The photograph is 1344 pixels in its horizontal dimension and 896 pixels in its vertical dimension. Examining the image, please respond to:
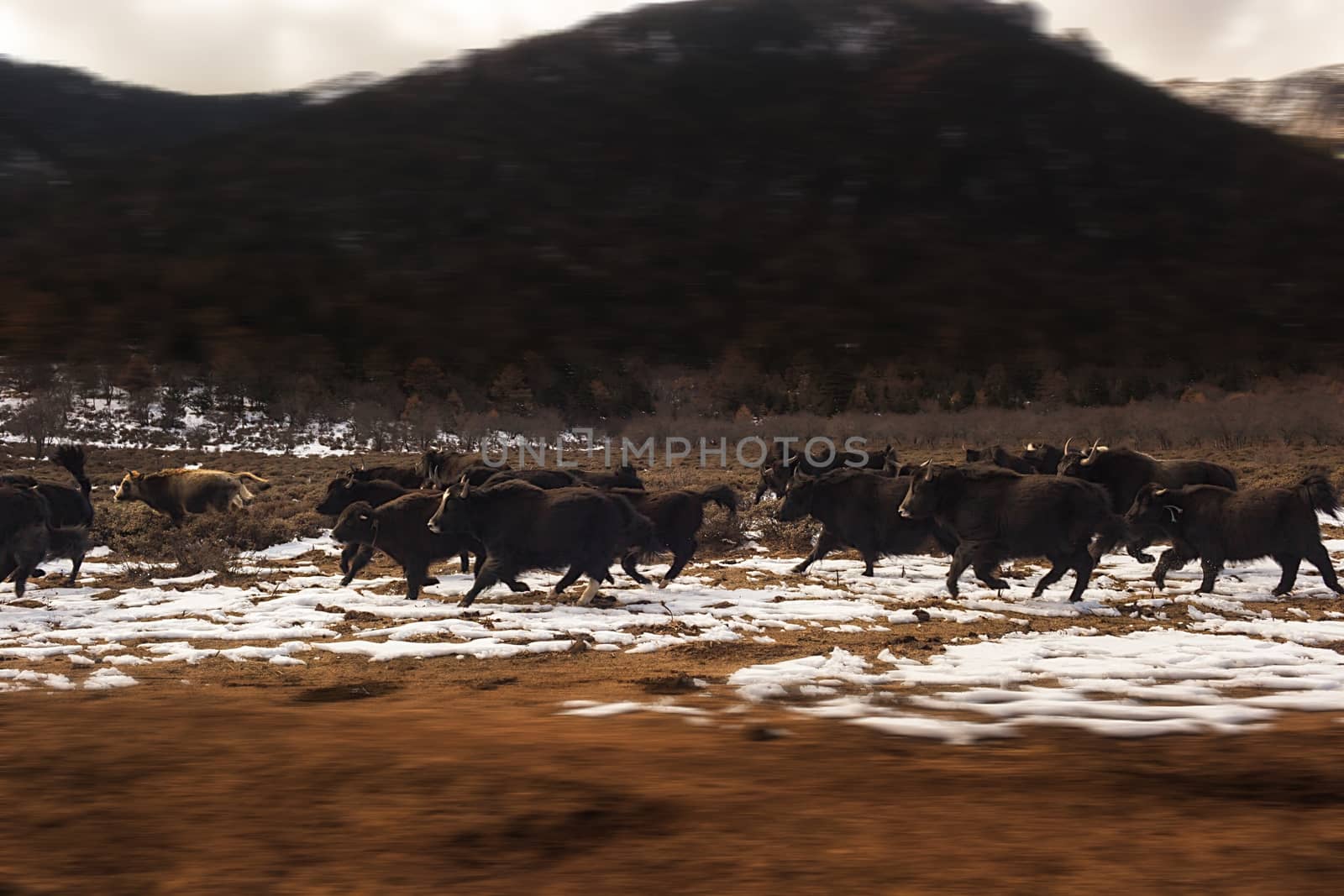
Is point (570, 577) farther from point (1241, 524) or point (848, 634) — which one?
point (1241, 524)

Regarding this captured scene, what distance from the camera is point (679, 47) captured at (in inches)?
222

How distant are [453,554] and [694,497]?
3760 mm

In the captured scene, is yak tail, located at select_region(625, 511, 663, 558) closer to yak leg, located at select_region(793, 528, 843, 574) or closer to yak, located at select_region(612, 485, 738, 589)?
yak, located at select_region(612, 485, 738, 589)

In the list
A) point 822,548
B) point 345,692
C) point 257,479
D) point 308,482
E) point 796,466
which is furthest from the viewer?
point 308,482

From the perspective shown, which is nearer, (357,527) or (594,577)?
(594,577)

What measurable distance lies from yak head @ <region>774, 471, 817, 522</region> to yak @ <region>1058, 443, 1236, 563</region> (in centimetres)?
408

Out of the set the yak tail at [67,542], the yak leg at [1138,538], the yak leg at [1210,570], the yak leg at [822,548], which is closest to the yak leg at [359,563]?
the yak tail at [67,542]

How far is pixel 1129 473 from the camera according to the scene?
1623 cm

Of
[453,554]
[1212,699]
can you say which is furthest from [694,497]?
[1212,699]

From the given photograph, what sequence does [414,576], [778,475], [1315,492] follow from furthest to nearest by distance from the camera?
[778,475] < [414,576] < [1315,492]

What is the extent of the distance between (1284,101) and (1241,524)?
8940 mm

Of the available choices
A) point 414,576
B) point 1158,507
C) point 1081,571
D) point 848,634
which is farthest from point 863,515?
point 414,576

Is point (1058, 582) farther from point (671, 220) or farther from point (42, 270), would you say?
point (42, 270)

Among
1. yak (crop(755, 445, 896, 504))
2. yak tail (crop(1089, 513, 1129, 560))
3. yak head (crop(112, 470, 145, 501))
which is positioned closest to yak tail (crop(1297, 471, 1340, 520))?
yak tail (crop(1089, 513, 1129, 560))
